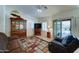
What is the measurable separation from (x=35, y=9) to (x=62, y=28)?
62 cm

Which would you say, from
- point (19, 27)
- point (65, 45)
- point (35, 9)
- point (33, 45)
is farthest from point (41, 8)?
point (65, 45)

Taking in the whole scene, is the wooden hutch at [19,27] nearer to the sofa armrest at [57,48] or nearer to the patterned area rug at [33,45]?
the patterned area rug at [33,45]

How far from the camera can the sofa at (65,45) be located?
2080mm

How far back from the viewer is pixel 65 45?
82.7 inches

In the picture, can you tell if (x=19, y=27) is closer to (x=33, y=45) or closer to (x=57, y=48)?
(x=33, y=45)

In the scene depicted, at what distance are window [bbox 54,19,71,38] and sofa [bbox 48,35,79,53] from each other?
8 centimetres

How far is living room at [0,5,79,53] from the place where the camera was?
6.79 ft

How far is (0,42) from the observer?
80.7 inches
